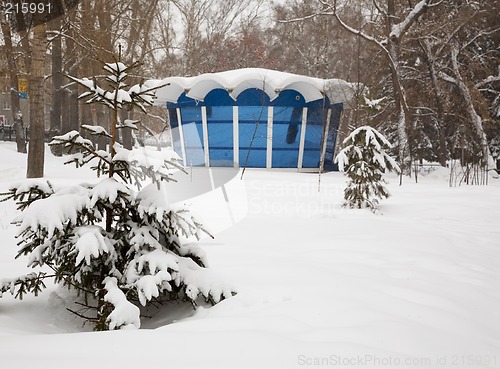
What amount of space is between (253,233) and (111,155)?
2.65 meters

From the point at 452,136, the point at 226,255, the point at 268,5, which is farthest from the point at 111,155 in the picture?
the point at 268,5

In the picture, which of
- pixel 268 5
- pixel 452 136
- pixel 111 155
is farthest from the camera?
pixel 268 5

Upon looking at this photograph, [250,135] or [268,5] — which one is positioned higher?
[268,5]

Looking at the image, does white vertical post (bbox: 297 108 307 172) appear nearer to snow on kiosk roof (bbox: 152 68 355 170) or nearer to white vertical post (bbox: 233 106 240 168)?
snow on kiosk roof (bbox: 152 68 355 170)

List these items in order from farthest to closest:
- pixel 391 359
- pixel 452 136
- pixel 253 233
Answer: pixel 452 136, pixel 253 233, pixel 391 359

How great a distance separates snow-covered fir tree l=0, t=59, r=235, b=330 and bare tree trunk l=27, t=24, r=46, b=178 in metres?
8.31

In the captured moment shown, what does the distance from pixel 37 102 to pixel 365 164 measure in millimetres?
8020

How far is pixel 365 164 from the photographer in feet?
24.6

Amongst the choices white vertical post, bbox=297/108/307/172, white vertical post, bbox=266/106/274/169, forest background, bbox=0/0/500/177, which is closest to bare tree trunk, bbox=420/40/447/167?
forest background, bbox=0/0/500/177

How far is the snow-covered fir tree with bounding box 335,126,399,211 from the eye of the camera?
24.5 feet

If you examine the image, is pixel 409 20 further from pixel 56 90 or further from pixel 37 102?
pixel 56 90

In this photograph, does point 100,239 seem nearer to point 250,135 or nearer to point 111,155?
point 111,155

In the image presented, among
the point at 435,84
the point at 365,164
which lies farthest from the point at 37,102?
the point at 435,84

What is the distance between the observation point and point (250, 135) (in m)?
17.3
